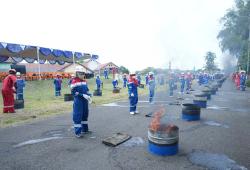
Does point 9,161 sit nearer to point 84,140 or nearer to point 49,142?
point 49,142

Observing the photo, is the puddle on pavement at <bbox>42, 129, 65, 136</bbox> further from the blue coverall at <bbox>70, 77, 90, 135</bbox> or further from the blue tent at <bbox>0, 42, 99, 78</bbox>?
the blue tent at <bbox>0, 42, 99, 78</bbox>

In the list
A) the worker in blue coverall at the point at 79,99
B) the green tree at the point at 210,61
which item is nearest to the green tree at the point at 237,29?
the green tree at the point at 210,61

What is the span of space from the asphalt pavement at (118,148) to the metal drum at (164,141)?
151 millimetres

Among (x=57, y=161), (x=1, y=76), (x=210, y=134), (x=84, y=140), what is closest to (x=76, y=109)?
(x=84, y=140)

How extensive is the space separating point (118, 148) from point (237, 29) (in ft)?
167

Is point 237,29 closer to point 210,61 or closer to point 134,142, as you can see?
point 210,61

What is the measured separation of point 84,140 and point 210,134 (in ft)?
12.7

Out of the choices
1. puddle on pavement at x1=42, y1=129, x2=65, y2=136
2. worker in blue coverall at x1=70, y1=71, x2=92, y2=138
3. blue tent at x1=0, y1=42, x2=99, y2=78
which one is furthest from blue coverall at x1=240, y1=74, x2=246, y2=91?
puddle on pavement at x1=42, y1=129, x2=65, y2=136

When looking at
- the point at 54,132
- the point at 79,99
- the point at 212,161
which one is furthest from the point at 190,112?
the point at 54,132

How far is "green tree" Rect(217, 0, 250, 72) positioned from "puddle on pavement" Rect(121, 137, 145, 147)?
4047 cm

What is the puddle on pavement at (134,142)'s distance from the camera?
233 inches

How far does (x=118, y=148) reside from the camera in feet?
18.4

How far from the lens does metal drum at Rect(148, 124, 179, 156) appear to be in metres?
5.00

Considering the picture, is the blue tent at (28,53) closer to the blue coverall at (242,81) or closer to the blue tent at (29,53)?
the blue tent at (29,53)
